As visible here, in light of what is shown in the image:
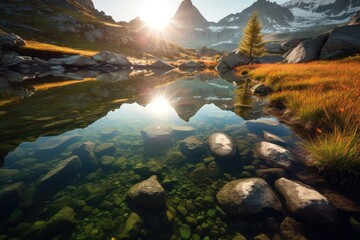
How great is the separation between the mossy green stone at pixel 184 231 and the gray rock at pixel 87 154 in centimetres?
379

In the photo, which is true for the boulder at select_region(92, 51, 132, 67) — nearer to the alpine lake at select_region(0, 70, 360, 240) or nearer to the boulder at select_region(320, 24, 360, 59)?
the alpine lake at select_region(0, 70, 360, 240)

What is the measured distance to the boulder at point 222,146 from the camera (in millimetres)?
7105

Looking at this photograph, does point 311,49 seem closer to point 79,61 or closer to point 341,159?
point 341,159

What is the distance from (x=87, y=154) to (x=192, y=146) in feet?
13.2

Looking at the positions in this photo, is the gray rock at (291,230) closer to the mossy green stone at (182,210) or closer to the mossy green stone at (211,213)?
the mossy green stone at (211,213)

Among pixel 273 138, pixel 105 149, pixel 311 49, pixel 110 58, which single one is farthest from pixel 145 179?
pixel 110 58

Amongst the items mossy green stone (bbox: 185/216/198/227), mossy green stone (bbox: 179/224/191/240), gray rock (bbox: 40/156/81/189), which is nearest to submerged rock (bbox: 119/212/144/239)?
mossy green stone (bbox: 179/224/191/240)

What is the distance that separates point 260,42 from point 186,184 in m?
56.9

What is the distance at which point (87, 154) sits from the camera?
7285 millimetres

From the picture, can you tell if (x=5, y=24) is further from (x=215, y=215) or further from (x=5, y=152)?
(x=215, y=215)

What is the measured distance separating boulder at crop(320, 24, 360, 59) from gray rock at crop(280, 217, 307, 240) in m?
33.5

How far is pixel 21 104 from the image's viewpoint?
1370 centimetres

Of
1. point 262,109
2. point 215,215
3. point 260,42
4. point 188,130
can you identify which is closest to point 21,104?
point 188,130

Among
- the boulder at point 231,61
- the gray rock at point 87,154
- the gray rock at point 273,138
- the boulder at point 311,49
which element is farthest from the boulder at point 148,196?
the boulder at point 231,61
